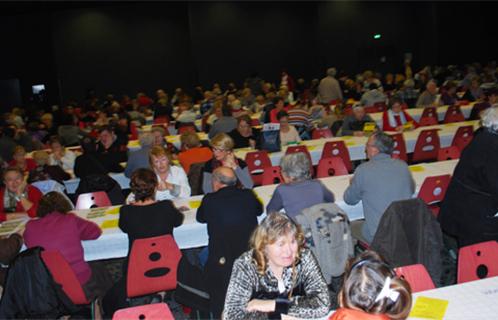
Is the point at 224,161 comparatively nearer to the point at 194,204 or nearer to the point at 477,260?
the point at 194,204

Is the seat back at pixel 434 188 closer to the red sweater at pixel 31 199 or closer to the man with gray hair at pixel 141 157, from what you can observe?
the man with gray hair at pixel 141 157

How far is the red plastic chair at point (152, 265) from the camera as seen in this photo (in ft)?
11.3

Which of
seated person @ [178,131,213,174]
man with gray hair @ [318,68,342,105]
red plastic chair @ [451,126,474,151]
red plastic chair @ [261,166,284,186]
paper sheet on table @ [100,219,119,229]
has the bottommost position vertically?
paper sheet on table @ [100,219,119,229]

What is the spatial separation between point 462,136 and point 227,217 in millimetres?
4217

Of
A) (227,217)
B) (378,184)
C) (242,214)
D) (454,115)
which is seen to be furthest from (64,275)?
(454,115)

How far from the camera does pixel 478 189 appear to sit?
3.54 m

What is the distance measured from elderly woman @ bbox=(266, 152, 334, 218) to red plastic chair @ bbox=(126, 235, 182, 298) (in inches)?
37.0

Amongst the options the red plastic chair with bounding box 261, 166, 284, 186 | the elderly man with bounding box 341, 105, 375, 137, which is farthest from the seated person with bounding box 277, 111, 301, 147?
the red plastic chair with bounding box 261, 166, 284, 186

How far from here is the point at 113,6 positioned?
17688mm

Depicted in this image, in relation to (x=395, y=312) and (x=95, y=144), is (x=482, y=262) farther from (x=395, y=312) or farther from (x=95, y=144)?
(x=95, y=144)

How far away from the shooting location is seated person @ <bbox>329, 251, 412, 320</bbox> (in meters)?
1.92

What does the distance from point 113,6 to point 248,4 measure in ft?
14.7

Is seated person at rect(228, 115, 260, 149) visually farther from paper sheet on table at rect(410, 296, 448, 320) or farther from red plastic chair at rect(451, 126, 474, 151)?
paper sheet on table at rect(410, 296, 448, 320)

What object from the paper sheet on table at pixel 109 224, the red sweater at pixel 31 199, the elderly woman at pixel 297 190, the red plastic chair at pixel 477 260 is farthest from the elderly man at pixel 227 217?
the red sweater at pixel 31 199
